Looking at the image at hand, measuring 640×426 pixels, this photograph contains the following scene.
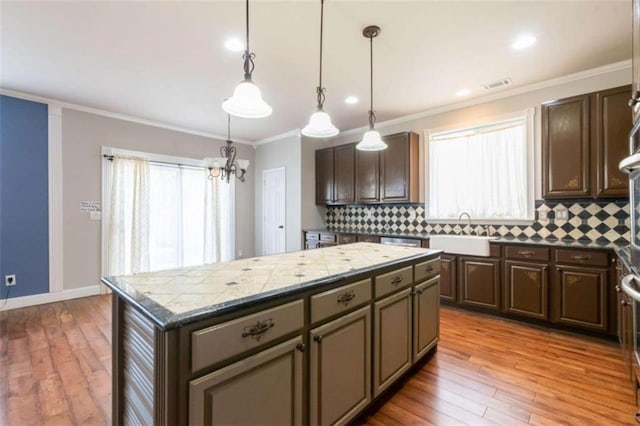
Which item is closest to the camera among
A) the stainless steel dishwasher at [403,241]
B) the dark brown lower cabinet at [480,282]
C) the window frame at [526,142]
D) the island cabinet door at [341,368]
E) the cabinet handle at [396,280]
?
the island cabinet door at [341,368]

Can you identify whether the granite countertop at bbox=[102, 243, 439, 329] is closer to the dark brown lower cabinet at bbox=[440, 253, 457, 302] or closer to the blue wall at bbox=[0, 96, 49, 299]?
the dark brown lower cabinet at bbox=[440, 253, 457, 302]

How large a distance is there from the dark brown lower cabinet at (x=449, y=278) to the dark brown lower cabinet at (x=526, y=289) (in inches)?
21.0

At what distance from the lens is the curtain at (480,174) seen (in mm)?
3580

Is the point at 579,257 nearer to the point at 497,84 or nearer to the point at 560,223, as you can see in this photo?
the point at 560,223

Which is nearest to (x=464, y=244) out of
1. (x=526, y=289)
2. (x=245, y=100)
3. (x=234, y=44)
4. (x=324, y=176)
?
(x=526, y=289)

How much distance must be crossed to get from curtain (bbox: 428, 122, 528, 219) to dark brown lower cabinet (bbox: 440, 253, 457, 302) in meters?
0.77

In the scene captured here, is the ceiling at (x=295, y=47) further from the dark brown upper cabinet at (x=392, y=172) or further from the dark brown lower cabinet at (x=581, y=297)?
the dark brown lower cabinet at (x=581, y=297)

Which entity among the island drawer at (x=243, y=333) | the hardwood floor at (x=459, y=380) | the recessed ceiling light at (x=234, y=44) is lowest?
the hardwood floor at (x=459, y=380)

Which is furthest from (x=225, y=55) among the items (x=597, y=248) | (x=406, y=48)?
(x=597, y=248)

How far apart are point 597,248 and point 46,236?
6.34 meters

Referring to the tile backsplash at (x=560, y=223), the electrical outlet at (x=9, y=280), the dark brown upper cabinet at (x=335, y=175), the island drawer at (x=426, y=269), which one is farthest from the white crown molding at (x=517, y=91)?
the electrical outlet at (x=9, y=280)

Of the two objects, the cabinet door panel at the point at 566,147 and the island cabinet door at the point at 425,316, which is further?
the cabinet door panel at the point at 566,147

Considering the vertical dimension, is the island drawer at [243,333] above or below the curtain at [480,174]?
below

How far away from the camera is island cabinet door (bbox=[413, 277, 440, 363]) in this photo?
218 centimetres
